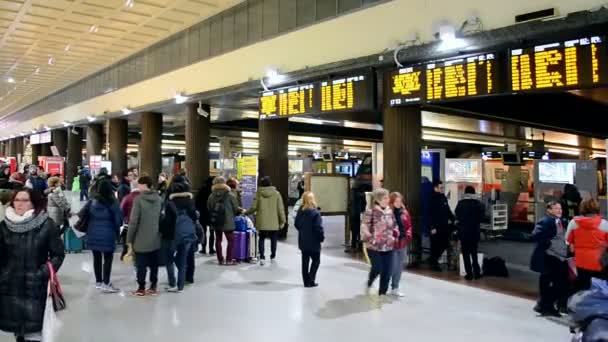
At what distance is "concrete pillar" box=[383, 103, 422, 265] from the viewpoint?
805 cm

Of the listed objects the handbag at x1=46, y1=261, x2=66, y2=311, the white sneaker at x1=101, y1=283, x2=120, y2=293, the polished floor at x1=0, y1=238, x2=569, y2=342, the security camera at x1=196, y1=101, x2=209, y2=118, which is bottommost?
the polished floor at x1=0, y1=238, x2=569, y2=342

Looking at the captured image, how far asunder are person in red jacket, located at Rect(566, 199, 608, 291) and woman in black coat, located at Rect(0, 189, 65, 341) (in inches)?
200

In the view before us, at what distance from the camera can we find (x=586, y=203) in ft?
17.0

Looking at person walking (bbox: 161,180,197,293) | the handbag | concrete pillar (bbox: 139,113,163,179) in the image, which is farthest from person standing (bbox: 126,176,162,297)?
concrete pillar (bbox: 139,113,163,179)

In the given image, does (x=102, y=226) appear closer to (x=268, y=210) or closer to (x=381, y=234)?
(x=268, y=210)

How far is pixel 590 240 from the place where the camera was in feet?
16.6

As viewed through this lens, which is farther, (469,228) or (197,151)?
(197,151)

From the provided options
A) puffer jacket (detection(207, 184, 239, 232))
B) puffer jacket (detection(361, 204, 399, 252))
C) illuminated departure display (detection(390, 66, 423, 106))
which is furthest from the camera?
puffer jacket (detection(207, 184, 239, 232))

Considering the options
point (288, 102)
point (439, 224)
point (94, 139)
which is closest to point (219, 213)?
point (288, 102)

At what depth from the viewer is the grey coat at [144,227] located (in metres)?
6.00

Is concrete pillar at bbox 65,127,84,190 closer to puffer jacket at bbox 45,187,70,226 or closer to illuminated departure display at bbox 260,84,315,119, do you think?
illuminated departure display at bbox 260,84,315,119

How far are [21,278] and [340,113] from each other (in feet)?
26.9

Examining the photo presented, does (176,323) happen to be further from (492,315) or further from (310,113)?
(310,113)

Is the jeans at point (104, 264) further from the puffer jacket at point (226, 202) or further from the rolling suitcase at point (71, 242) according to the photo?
the rolling suitcase at point (71, 242)
